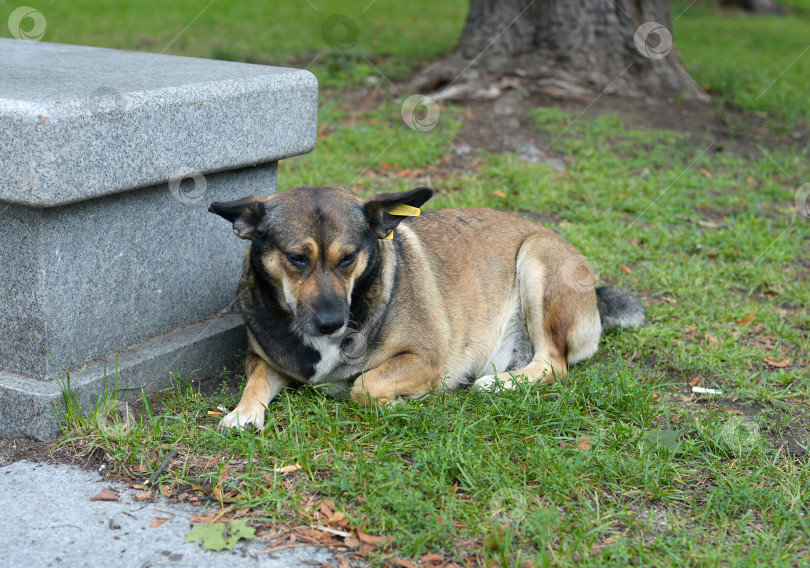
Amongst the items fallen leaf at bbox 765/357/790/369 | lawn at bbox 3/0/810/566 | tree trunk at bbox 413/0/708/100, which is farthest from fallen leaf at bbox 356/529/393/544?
tree trunk at bbox 413/0/708/100

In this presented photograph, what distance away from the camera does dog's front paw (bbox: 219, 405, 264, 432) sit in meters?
3.78

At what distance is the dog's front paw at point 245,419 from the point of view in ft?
12.4

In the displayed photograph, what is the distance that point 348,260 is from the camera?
12.6 ft

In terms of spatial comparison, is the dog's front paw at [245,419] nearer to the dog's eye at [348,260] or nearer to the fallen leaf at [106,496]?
the fallen leaf at [106,496]

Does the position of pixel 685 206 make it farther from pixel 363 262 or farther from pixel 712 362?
pixel 363 262

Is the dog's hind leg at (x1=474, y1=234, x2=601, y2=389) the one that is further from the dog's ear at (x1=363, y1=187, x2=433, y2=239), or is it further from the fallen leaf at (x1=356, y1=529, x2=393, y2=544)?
the fallen leaf at (x1=356, y1=529, x2=393, y2=544)

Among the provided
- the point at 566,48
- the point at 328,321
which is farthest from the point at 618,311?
the point at 566,48

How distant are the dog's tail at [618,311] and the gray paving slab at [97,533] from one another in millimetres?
2792

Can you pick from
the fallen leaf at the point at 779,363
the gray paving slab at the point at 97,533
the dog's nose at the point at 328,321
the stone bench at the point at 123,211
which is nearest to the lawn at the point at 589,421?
the fallen leaf at the point at 779,363

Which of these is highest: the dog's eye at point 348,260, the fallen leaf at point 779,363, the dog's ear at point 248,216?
the dog's ear at point 248,216

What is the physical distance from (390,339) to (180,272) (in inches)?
46.1

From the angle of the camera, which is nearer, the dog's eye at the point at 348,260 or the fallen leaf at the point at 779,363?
the dog's eye at the point at 348,260

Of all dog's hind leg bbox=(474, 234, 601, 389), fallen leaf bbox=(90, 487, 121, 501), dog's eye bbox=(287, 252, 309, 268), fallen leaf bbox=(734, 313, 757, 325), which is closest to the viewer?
fallen leaf bbox=(90, 487, 121, 501)

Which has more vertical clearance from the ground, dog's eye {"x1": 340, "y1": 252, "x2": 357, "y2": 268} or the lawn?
dog's eye {"x1": 340, "y1": 252, "x2": 357, "y2": 268}
